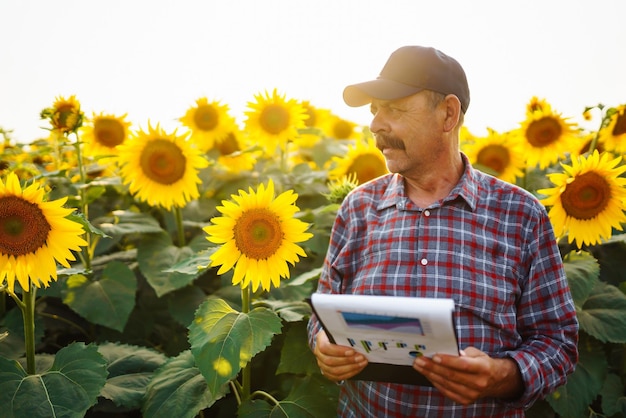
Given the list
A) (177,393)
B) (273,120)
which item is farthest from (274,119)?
(177,393)

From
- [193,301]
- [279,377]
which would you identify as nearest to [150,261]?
[193,301]

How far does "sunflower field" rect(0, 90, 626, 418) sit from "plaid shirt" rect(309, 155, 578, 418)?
1.26ft

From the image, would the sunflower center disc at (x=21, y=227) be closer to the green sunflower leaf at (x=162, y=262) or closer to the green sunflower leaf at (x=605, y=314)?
the green sunflower leaf at (x=162, y=262)

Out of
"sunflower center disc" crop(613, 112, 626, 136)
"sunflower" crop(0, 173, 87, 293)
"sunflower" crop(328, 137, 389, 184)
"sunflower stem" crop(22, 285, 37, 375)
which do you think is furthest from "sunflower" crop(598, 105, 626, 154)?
"sunflower stem" crop(22, 285, 37, 375)

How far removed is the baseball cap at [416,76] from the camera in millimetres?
2148

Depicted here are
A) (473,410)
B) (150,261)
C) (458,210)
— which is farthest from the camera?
(150,261)

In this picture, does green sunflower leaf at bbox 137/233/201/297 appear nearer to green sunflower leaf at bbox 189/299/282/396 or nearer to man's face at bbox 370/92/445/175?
green sunflower leaf at bbox 189/299/282/396

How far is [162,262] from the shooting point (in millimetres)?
3043

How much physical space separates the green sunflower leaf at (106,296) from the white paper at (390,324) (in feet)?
4.61

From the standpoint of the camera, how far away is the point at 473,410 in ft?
6.52

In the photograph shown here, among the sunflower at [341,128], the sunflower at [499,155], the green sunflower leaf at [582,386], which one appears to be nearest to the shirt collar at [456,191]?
the green sunflower leaf at [582,386]

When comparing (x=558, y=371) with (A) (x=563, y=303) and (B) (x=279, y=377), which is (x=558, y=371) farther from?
(B) (x=279, y=377)

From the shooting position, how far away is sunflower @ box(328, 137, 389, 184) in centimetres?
377

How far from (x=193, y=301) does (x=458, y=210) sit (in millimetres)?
1525
